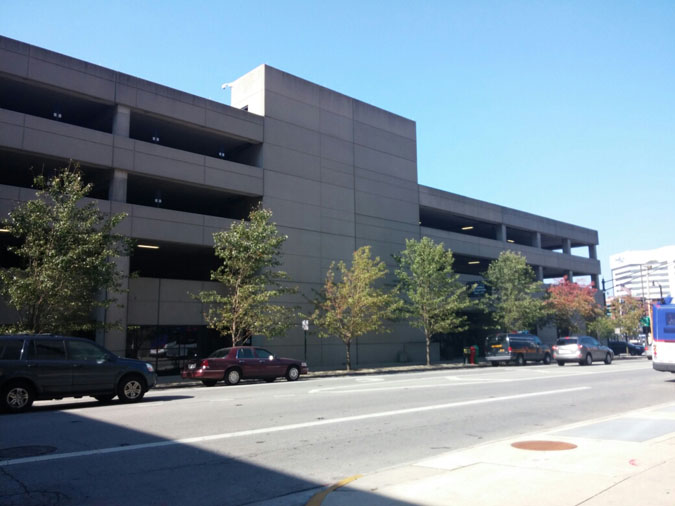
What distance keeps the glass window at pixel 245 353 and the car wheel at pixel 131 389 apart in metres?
6.38

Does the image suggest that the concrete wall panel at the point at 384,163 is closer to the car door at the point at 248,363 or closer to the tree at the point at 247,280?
the tree at the point at 247,280

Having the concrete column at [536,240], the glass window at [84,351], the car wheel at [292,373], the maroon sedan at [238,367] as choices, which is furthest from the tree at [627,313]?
Answer: the glass window at [84,351]

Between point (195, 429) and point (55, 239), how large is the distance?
1217cm

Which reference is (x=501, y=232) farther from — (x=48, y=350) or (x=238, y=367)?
(x=48, y=350)

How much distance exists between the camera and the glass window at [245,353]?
70.1ft

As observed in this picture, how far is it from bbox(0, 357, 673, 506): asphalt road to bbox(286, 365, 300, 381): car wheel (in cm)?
487

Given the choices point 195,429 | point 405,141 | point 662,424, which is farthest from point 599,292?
point 195,429

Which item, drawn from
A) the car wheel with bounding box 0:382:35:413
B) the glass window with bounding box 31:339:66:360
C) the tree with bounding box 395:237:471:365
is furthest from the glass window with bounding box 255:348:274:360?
the tree with bounding box 395:237:471:365

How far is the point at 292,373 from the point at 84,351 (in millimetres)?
9907

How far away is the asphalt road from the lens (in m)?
6.69

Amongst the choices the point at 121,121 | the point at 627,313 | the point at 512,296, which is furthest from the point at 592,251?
the point at 121,121

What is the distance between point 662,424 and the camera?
→ 10.4 metres

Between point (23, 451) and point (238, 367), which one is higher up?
point (238, 367)

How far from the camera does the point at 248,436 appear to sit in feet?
32.1
